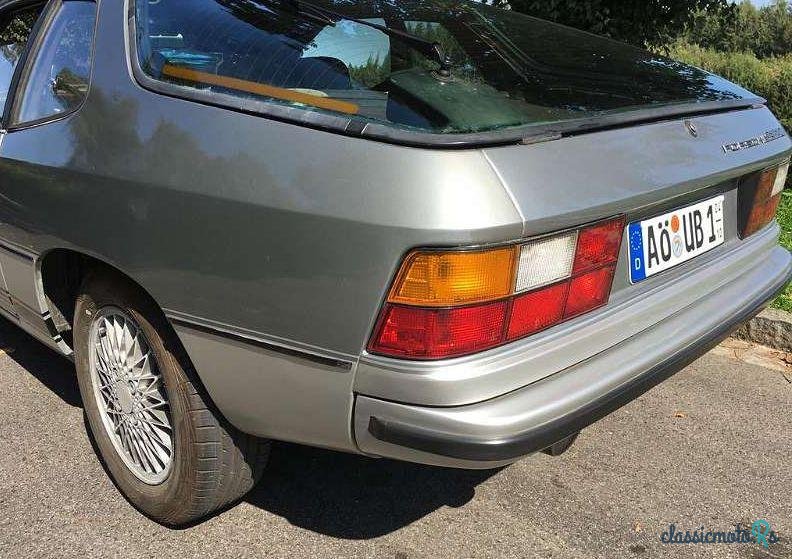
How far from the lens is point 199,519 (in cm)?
228

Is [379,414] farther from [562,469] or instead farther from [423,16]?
[423,16]

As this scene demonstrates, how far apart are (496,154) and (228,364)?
84 centimetres

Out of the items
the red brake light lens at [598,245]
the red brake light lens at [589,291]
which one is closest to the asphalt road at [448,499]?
the red brake light lens at [589,291]

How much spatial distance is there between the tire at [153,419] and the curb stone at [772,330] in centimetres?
277

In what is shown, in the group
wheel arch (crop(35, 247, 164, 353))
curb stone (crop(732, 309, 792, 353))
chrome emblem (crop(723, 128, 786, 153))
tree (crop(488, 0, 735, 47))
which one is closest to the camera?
chrome emblem (crop(723, 128, 786, 153))

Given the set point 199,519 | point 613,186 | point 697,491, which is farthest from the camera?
point 697,491

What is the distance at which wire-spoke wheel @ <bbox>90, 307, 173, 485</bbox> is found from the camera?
7.14 ft

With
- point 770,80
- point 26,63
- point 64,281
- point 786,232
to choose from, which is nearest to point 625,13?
point 770,80

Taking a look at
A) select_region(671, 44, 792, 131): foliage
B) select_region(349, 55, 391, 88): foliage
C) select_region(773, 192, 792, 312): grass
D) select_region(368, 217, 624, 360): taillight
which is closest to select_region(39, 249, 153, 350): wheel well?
select_region(349, 55, 391, 88): foliage

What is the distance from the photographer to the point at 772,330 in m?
3.70

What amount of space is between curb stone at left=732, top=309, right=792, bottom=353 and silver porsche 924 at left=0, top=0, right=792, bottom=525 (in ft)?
4.46

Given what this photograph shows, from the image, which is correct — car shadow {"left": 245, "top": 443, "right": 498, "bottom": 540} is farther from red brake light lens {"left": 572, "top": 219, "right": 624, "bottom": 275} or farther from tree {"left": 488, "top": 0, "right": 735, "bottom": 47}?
tree {"left": 488, "top": 0, "right": 735, "bottom": 47}

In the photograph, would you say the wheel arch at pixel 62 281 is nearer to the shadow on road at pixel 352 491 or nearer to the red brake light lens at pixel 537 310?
the shadow on road at pixel 352 491

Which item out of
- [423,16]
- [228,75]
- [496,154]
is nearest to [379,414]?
[496,154]
